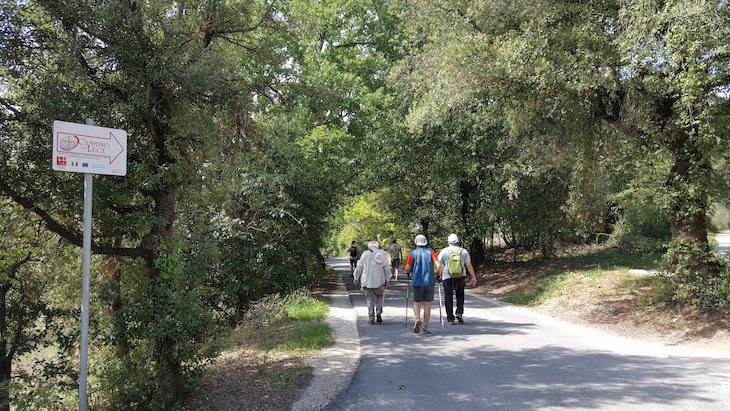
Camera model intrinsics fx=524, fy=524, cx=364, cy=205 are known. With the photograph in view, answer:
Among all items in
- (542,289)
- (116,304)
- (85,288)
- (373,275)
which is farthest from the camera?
(542,289)

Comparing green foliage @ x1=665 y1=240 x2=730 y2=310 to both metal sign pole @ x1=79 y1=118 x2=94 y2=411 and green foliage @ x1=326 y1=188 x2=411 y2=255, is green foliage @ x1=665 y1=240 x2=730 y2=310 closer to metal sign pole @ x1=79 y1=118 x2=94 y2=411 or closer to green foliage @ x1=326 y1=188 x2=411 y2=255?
metal sign pole @ x1=79 y1=118 x2=94 y2=411

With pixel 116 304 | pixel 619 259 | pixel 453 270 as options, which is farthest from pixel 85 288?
pixel 619 259

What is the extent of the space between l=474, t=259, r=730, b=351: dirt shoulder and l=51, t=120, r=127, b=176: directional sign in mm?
8965

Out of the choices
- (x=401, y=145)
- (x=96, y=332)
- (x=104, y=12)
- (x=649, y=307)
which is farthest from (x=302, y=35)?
(x=401, y=145)

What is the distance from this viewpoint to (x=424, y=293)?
9.56 metres

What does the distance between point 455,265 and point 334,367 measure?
4.16 metres

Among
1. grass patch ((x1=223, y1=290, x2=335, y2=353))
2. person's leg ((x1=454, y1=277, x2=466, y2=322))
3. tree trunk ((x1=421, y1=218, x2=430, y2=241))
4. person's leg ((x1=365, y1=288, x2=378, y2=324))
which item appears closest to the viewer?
grass patch ((x1=223, y1=290, x2=335, y2=353))

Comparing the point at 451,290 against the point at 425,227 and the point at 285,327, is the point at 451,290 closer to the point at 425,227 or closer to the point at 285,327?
the point at 285,327

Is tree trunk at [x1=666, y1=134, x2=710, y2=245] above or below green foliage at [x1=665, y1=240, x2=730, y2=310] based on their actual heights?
above

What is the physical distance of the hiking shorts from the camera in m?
9.53

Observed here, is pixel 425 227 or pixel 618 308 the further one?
pixel 425 227

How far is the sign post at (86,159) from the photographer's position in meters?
4.27

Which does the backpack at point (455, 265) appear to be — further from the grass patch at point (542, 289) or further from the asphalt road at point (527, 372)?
the grass patch at point (542, 289)

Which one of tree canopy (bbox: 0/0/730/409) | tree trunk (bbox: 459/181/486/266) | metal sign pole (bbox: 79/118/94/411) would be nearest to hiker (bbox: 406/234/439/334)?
tree canopy (bbox: 0/0/730/409)
